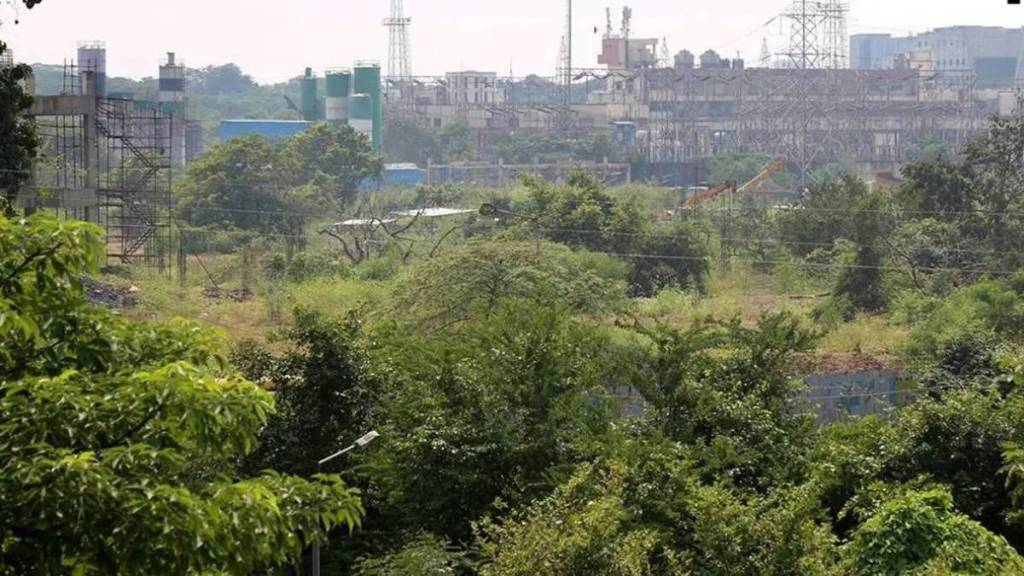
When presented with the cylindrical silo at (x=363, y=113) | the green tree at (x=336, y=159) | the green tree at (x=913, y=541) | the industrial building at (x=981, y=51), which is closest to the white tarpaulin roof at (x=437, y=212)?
the green tree at (x=336, y=159)

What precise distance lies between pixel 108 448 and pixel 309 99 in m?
114

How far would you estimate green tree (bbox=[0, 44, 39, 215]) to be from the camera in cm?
2473

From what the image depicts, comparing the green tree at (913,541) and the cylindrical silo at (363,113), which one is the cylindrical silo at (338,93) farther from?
the green tree at (913,541)

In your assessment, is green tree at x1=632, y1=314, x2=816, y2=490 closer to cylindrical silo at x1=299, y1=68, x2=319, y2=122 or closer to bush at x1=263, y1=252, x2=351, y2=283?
bush at x1=263, y1=252, x2=351, y2=283

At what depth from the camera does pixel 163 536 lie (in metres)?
6.06

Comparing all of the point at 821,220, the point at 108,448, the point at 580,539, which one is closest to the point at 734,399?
the point at 580,539

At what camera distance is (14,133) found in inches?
1016

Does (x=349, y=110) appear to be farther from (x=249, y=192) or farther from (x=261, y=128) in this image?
(x=249, y=192)

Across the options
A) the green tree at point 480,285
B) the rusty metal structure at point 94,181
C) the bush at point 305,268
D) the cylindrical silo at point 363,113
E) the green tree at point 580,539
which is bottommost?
the green tree at point 580,539

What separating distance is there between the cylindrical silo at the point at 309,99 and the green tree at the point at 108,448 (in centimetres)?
11164

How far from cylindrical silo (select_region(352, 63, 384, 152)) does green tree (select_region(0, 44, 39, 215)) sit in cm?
7813

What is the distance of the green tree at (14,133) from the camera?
2473 cm

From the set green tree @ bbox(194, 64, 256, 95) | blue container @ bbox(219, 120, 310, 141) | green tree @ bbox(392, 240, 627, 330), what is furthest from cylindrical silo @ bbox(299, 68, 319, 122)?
green tree @ bbox(392, 240, 627, 330)

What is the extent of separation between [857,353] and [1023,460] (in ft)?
60.3
